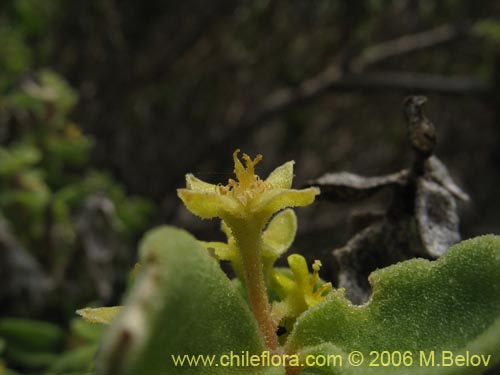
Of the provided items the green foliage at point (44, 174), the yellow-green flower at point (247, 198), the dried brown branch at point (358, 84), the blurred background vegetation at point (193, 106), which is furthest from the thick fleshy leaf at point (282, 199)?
the dried brown branch at point (358, 84)

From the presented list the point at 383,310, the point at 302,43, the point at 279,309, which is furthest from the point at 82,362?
the point at 302,43

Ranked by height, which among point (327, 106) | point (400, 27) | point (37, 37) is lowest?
point (37, 37)

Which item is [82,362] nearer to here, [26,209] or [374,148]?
[26,209]

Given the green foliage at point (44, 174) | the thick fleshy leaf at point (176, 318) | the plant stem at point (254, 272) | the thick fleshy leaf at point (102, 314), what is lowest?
the thick fleshy leaf at point (176, 318)

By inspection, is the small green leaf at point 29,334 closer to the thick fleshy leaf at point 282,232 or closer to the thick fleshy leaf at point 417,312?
the thick fleshy leaf at point 282,232

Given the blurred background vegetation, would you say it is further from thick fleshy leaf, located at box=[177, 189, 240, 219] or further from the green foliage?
thick fleshy leaf, located at box=[177, 189, 240, 219]
